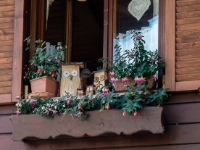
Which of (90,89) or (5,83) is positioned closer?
(90,89)

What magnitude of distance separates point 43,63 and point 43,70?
92 millimetres

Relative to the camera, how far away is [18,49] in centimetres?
673

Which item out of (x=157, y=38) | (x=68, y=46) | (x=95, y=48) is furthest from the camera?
(x=95, y=48)

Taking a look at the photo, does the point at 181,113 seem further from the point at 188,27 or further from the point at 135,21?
the point at 135,21

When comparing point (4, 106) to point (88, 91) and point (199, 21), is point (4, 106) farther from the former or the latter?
point (199, 21)

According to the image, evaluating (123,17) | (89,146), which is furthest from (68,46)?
(89,146)

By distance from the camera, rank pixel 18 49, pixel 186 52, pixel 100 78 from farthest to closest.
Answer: pixel 18 49, pixel 100 78, pixel 186 52

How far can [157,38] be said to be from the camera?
6496 mm

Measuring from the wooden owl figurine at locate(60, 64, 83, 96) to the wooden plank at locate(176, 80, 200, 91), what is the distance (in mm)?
973

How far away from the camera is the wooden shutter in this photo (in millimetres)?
6086

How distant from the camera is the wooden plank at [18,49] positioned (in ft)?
21.8

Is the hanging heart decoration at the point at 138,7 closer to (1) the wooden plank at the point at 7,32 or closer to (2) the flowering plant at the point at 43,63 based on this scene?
(2) the flowering plant at the point at 43,63

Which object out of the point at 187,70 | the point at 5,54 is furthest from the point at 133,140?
the point at 5,54

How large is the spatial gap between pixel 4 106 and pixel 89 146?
0.94 metres
